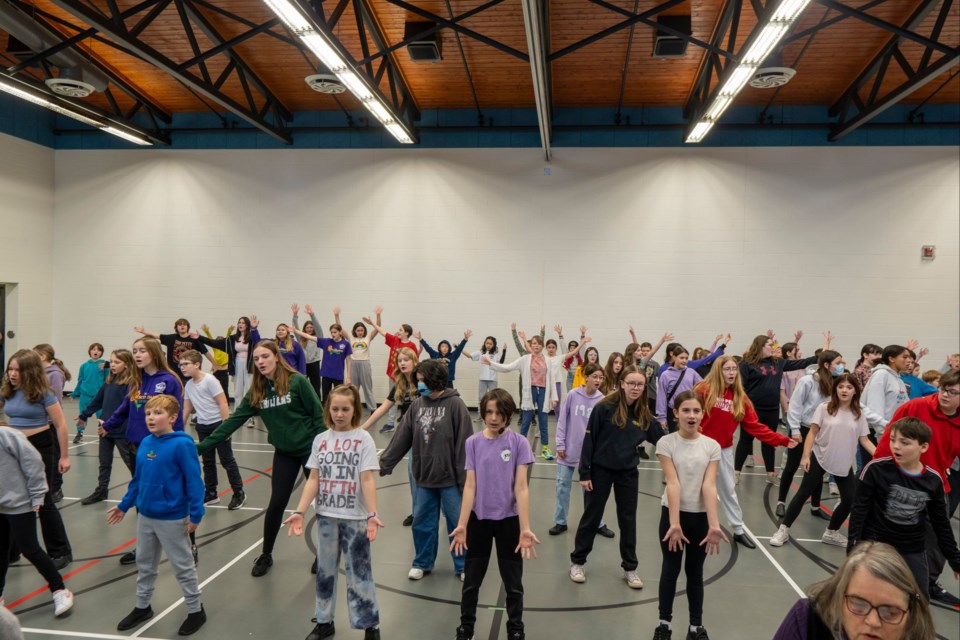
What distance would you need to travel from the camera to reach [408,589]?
4.77m

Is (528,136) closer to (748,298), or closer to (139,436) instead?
(748,298)

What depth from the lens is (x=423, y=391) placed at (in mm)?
4777

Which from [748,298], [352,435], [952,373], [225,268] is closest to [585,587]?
[352,435]

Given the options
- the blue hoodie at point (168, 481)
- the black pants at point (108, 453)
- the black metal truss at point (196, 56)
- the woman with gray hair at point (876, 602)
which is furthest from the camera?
the black metal truss at point (196, 56)

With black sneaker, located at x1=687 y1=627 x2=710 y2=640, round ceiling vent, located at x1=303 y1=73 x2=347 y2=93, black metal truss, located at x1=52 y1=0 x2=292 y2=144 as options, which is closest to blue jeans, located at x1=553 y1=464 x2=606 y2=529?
black sneaker, located at x1=687 y1=627 x2=710 y2=640

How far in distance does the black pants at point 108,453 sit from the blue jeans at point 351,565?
3.52m

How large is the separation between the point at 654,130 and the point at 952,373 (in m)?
10.1

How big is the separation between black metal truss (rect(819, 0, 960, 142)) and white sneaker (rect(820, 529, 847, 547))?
731 cm

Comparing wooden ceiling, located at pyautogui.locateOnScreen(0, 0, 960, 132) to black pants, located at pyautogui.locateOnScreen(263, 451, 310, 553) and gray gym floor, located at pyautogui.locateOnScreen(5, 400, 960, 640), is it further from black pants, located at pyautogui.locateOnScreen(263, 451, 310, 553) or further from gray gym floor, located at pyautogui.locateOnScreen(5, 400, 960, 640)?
gray gym floor, located at pyautogui.locateOnScreen(5, 400, 960, 640)

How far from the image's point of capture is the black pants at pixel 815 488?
5.58 metres

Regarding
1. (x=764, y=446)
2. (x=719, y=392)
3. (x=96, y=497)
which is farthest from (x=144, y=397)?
(x=764, y=446)

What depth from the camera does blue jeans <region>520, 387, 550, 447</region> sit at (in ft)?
29.5

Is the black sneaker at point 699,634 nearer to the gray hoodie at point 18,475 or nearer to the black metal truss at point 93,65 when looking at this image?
the gray hoodie at point 18,475

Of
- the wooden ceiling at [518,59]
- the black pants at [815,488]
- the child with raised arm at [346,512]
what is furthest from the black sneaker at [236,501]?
the wooden ceiling at [518,59]
